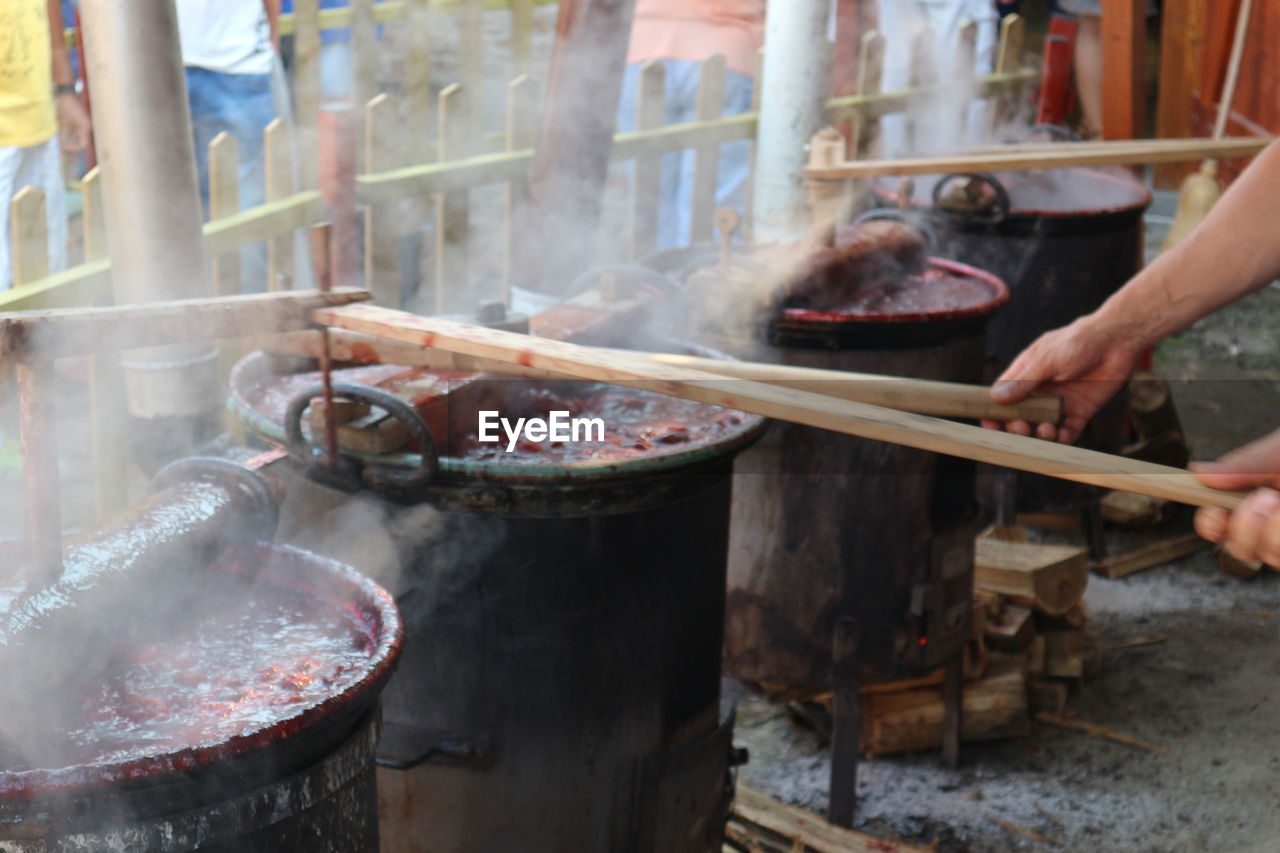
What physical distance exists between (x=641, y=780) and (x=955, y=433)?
1.11 meters

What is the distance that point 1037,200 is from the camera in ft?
18.8

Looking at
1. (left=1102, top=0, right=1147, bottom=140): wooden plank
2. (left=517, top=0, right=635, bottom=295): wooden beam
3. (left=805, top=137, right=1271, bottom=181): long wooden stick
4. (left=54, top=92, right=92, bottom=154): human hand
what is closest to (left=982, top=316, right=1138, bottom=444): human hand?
(left=805, top=137, right=1271, bottom=181): long wooden stick

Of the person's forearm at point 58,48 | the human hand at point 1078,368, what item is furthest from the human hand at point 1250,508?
the person's forearm at point 58,48

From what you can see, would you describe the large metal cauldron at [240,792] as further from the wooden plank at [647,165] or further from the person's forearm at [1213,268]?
the wooden plank at [647,165]

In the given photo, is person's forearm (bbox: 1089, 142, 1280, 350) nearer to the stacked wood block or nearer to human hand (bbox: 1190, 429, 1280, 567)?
human hand (bbox: 1190, 429, 1280, 567)

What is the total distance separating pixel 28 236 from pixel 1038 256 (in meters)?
3.61

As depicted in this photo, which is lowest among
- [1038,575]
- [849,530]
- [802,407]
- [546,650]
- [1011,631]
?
[1011,631]

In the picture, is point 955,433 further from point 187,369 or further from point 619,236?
point 619,236

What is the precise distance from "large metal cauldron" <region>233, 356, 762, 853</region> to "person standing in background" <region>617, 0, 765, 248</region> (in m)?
3.91

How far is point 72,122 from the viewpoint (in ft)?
19.4

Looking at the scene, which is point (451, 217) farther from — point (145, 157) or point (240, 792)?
point (240, 792)

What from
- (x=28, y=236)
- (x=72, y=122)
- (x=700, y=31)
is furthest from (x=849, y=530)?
(x=72, y=122)

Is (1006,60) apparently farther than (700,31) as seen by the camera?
Yes

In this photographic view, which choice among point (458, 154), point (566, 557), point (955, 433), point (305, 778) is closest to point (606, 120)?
point (458, 154)
